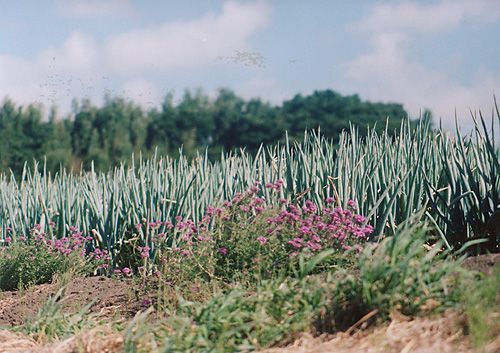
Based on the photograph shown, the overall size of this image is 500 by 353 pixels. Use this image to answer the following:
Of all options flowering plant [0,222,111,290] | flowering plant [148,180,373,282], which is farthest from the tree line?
flowering plant [148,180,373,282]

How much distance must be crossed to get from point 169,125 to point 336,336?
31.2 metres

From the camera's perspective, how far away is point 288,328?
6.02 ft

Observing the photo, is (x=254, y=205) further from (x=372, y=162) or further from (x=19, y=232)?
(x=19, y=232)

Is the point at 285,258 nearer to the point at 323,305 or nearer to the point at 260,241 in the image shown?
the point at 260,241

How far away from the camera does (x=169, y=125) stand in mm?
32125

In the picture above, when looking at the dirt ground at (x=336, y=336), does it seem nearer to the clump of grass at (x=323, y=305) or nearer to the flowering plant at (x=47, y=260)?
the clump of grass at (x=323, y=305)

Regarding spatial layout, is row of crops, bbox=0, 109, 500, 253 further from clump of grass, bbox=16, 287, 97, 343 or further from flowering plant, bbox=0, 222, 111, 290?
clump of grass, bbox=16, 287, 97, 343

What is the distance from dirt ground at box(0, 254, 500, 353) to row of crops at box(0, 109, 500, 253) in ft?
1.86

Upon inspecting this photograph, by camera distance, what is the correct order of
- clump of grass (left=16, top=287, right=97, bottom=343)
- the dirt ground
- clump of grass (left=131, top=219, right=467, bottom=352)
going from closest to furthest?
the dirt ground
clump of grass (left=131, top=219, right=467, bottom=352)
clump of grass (left=16, top=287, right=97, bottom=343)

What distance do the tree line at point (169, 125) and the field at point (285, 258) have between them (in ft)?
66.5

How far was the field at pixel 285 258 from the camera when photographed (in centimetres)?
179

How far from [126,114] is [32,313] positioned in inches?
1139

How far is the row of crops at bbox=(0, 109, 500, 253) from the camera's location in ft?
9.05

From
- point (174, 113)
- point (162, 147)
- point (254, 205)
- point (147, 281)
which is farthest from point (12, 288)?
point (174, 113)
